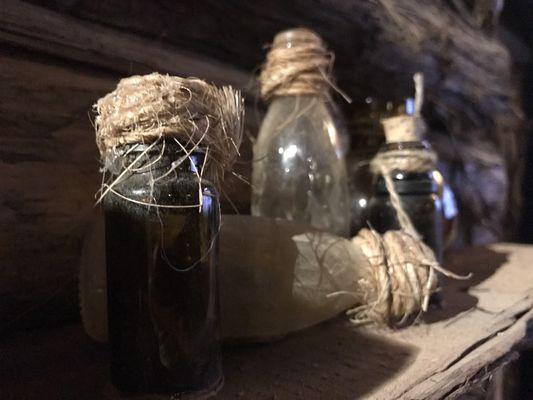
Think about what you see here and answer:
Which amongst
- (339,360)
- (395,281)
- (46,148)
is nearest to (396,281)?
(395,281)

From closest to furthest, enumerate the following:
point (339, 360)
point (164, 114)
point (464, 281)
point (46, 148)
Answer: point (164, 114), point (339, 360), point (46, 148), point (464, 281)

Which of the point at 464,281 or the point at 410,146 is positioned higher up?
the point at 410,146

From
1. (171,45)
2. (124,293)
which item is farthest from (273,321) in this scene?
(171,45)

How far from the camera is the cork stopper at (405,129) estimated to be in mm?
660

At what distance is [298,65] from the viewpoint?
1.91ft

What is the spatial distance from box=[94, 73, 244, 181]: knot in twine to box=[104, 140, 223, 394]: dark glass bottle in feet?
0.03

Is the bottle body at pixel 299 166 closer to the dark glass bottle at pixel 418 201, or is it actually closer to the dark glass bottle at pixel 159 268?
the dark glass bottle at pixel 418 201

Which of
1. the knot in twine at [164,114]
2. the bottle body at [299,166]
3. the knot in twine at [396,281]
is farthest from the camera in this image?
the bottle body at [299,166]

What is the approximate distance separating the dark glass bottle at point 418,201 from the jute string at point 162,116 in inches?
13.7

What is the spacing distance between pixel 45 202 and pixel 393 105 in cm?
51

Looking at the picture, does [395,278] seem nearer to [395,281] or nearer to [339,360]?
[395,281]

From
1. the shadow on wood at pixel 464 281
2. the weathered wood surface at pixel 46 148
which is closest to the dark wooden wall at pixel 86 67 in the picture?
the weathered wood surface at pixel 46 148

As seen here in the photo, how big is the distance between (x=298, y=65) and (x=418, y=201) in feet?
0.82

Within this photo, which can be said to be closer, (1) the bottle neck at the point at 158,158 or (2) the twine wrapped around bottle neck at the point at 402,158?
(1) the bottle neck at the point at 158,158
